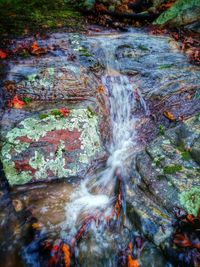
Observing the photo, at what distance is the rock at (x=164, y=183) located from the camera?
319cm

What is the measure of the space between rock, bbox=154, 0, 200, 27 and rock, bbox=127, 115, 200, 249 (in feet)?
13.3

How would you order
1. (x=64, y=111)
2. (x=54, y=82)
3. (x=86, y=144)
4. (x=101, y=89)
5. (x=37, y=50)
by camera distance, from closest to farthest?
(x=86, y=144) < (x=64, y=111) < (x=54, y=82) < (x=101, y=89) < (x=37, y=50)

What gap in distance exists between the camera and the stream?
314 cm

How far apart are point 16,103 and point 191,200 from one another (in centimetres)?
312

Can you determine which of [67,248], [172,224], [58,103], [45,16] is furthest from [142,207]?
[45,16]

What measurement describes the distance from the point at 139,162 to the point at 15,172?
187 centimetres

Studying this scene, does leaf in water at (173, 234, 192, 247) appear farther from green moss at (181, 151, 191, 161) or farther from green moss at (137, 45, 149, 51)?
green moss at (137, 45, 149, 51)

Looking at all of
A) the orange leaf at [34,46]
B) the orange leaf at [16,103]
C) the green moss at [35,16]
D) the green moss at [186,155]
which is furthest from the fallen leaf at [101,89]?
the green moss at [35,16]

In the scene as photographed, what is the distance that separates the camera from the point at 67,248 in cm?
312

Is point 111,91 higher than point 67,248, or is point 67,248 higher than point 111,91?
point 111,91

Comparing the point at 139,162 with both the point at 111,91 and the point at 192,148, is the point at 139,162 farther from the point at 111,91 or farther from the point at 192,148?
the point at 111,91

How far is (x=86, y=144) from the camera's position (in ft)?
13.5

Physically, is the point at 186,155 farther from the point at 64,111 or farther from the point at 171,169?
the point at 64,111

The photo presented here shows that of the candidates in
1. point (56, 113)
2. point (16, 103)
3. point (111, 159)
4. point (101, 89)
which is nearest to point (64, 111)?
point (56, 113)
